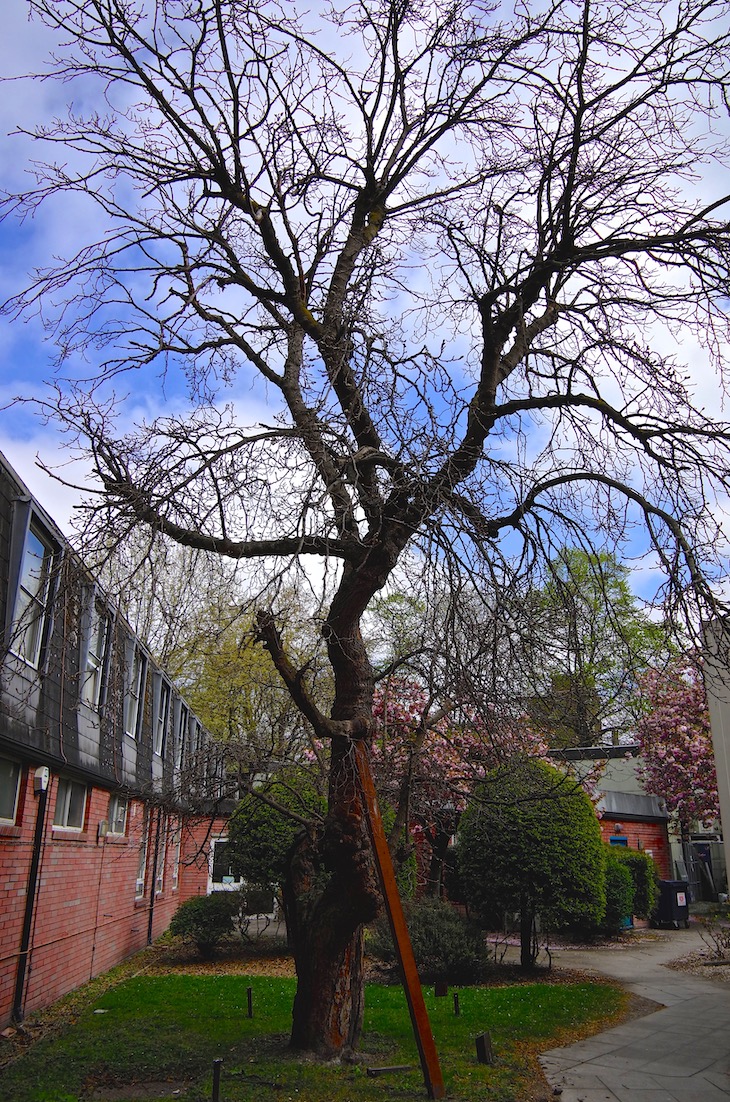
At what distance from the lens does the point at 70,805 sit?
1236 cm

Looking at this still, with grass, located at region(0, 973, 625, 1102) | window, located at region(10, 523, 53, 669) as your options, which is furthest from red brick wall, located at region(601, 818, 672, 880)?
window, located at region(10, 523, 53, 669)

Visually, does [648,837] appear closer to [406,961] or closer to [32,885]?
[32,885]

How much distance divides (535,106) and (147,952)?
17.5 meters

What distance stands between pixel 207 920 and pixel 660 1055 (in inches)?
393

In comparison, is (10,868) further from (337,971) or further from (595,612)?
(595,612)

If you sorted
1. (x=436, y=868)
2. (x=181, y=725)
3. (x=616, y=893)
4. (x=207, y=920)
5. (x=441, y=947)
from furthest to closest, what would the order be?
(x=181, y=725)
(x=616, y=893)
(x=436, y=868)
(x=207, y=920)
(x=441, y=947)

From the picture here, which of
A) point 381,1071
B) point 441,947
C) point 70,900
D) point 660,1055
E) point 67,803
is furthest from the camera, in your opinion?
point 441,947

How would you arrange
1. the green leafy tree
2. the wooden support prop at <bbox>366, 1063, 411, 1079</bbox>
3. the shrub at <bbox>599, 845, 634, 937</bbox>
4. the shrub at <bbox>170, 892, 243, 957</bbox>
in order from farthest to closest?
the shrub at <bbox>599, 845, 634, 937</bbox> < the shrub at <bbox>170, 892, 243, 957</bbox> < the green leafy tree < the wooden support prop at <bbox>366, 1063, 411, 1079</bbox>

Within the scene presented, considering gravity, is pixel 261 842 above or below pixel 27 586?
below

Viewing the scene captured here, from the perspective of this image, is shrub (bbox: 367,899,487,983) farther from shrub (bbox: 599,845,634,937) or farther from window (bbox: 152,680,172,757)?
window (bbox: 152,680,172,757)

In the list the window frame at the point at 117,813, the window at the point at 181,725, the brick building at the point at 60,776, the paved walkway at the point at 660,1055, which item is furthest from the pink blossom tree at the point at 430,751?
the window at the point at 181,725

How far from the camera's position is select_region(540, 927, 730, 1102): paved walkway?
7.14 meters

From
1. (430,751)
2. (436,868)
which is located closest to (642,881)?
(436,868)

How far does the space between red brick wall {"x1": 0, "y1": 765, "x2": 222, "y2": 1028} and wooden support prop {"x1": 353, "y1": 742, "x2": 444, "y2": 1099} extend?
2.18 meters
